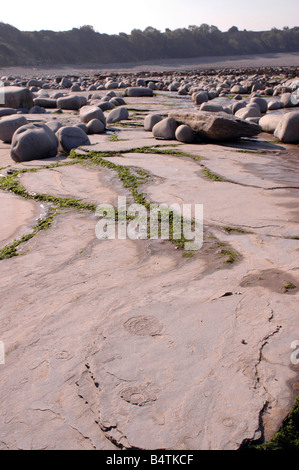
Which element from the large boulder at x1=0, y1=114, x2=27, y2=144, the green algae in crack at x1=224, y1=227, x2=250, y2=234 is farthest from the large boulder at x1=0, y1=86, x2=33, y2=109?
the green algae in crack at x1=224, y1=227, x2=250, y2=234

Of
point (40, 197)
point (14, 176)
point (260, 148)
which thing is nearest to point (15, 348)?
point (40, 197)

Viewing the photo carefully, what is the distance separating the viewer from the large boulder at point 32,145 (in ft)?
Result: 16.5

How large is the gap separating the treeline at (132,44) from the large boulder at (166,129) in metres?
26.6

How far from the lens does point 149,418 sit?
1404 millimetres

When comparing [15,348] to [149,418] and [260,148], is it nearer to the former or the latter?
[149,418]

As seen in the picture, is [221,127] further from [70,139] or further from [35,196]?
[35,196]

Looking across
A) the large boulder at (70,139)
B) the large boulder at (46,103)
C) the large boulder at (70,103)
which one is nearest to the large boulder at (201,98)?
the large boulder at (70,103)

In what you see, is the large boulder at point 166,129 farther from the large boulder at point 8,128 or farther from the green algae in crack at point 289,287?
the green algae in crack at point 289,287

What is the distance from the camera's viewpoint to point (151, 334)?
179 cm

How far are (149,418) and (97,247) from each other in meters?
1.36

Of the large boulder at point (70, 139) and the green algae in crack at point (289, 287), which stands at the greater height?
the large boulder at point (70, 139)

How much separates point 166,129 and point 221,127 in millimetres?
774

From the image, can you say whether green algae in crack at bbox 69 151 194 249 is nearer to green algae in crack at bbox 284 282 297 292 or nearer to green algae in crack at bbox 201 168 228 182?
green algae in crack at bbox 201 168 228 182

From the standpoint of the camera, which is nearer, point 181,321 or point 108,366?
point 108,366
